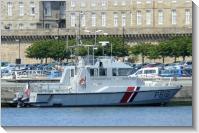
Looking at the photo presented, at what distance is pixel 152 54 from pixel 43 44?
21.9ft

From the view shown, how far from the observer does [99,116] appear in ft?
99.6

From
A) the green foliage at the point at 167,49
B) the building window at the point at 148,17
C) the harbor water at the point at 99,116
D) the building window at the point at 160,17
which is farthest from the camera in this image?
the building window at the point at 148,17

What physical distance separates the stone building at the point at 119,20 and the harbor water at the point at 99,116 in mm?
34865

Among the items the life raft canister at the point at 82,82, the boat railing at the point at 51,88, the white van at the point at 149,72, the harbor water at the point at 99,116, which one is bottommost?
the harbor water at the point at 99,116

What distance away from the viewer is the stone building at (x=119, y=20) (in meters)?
70.2

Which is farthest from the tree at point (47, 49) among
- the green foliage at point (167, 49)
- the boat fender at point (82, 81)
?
the boat fender at point (82, 81)

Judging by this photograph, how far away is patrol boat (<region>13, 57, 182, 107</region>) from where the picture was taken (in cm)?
3362

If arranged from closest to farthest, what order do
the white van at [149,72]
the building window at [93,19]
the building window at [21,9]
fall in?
the white van at [149,72]
the building window at [93,19]
the building window at [21,9]

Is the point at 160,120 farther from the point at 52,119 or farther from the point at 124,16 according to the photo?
the point at 124,16

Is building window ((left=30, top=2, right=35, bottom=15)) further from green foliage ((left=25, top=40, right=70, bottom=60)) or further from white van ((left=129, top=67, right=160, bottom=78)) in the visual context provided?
white van ((left=129, top=67, right=160, bottom=78))

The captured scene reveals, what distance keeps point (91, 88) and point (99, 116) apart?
339cm

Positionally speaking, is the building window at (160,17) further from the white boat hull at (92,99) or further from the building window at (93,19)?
the white boat hull at (92,99)

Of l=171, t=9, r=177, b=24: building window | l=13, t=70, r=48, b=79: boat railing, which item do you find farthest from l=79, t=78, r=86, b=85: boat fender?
l=171, t=9, r=177, b=24: building window

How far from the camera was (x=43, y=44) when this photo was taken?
218 ft
